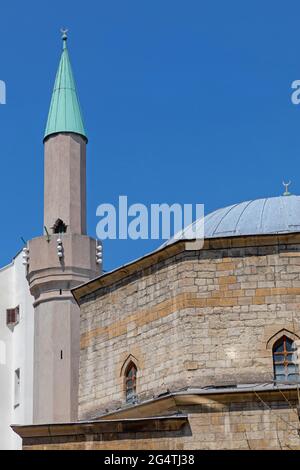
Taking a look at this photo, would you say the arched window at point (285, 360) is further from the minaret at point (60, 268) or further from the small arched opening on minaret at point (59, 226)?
the small arched opening on minaret at point (59, 226)

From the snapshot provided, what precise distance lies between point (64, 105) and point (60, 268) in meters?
3.79

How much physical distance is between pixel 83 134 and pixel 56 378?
5277 mm

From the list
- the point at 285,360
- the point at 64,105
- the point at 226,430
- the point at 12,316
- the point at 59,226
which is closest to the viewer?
the point at 226,430

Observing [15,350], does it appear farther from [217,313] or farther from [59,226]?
[217,313]

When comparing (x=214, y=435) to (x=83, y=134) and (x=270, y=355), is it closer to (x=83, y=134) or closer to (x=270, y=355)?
(x=270, y=355)

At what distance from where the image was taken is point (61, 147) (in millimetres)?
22812

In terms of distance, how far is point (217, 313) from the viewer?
13.8 meters

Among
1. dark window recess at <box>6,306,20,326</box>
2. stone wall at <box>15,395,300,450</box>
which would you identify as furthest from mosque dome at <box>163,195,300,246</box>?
dark window recess at <box>6,306,20,326</box>

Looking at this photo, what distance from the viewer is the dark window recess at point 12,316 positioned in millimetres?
26109

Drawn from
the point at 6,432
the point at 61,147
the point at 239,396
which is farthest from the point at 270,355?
the point at 6,432

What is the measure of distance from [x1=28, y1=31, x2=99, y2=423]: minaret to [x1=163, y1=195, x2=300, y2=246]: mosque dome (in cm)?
621

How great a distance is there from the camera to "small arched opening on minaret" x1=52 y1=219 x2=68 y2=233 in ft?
74.3

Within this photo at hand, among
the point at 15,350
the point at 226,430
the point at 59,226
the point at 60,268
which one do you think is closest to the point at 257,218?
the point at 226,430
